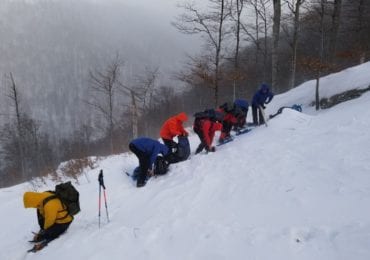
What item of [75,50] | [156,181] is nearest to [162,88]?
[156,181]

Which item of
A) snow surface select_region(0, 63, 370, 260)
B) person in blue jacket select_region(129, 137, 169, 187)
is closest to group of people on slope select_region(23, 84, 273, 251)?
person in blue jacket select_region(129, 137, 169, 187)

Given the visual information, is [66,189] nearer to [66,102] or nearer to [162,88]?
[162,88]

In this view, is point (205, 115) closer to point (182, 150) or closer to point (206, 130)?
point (206, 130)

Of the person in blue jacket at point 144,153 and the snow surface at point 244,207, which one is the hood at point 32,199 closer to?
the snow surface at point 244,207

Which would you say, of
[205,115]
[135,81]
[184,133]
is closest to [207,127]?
[205,115]

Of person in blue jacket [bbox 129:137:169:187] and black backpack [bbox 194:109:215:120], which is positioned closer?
person in blue jacket [bbox 129:137:169:187]

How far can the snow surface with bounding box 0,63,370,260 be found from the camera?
4484 mm

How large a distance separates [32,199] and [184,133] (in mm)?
4857

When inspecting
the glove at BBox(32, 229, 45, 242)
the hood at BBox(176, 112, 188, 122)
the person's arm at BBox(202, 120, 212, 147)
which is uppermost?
the hood at BBox(176, 112, 188, 122)

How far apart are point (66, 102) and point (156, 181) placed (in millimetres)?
139885

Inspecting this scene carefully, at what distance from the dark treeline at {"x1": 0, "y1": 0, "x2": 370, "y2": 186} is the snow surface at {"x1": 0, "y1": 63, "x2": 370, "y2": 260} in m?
6.78

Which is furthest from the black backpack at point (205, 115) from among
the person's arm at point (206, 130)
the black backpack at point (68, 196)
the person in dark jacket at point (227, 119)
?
the black backpack at point (68, 196)

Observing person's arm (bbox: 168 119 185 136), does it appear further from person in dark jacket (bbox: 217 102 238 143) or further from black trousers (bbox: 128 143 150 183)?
person in dark jacket (bbox: 217 102 238 143)

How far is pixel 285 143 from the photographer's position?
9.18m
